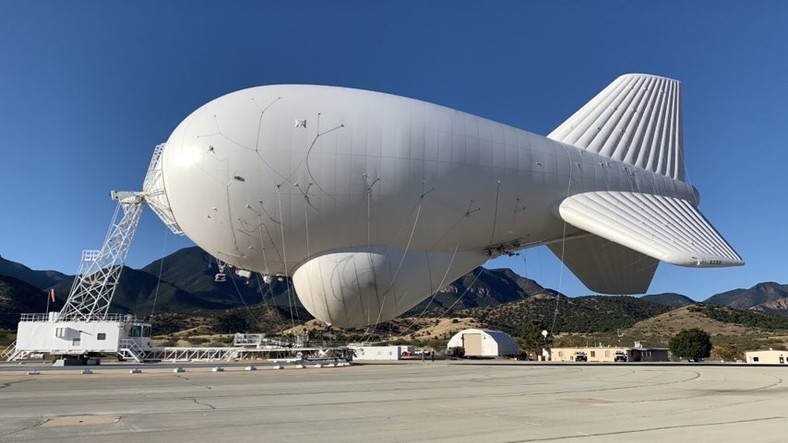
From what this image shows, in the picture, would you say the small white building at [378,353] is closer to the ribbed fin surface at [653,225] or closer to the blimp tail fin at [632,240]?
the blimp tail fin at [632,240]

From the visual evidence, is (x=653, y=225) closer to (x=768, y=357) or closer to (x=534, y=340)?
(x=768, y=357)

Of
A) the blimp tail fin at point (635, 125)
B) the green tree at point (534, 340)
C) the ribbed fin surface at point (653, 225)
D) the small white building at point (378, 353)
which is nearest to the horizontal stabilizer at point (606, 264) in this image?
the ribbed fin surface at point (653, 225)

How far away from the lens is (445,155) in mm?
25078

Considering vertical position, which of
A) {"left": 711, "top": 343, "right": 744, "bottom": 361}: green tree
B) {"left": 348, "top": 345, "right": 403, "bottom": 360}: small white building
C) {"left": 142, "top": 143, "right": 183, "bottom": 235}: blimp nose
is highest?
{"left": 142, "top": 143, "right": 183, "bottom": 235}: blimp nose

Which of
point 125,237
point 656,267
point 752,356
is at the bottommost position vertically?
point 752,356

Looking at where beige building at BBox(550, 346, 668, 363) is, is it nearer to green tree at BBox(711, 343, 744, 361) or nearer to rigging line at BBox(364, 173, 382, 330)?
green tree at BBox(711, 343, 744, 361)

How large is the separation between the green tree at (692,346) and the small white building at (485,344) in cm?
1627

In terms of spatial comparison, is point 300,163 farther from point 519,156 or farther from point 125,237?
point 125,237

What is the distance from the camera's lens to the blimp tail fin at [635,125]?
31672mm

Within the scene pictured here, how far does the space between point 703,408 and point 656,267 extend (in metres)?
21.9

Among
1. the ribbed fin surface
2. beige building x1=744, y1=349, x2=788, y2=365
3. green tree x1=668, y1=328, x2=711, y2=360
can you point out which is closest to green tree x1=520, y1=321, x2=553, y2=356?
green tree x1=668, y1=328, x2=711, y2=360

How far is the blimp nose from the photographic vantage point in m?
26.8

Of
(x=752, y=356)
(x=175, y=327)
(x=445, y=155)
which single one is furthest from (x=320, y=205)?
(x=175, y=327)

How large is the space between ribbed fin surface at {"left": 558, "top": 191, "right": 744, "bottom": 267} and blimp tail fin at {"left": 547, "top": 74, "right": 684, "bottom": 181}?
303 cm
